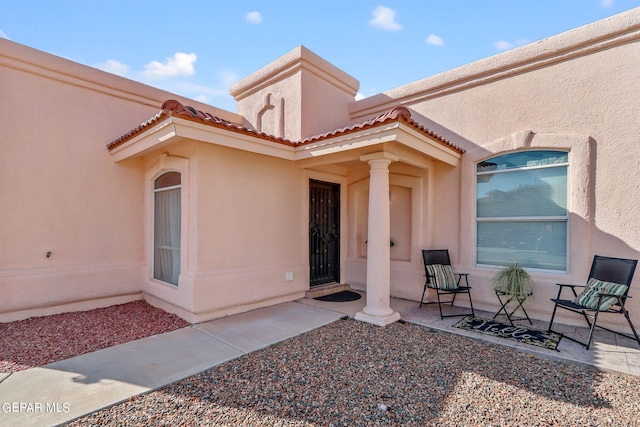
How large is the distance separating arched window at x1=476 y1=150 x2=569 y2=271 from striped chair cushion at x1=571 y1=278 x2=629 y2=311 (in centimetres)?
76

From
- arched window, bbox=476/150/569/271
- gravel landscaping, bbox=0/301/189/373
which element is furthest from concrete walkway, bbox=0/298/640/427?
arched window, bbox=476/150/569/271

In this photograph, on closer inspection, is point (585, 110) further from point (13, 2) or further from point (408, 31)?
point (13, 2)

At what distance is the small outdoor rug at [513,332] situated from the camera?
4953 millimetres

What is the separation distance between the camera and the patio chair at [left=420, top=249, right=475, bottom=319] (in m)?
6.25

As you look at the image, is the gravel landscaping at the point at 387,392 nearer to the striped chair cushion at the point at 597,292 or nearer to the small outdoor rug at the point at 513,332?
the small outdoor rug at the point at 513,332

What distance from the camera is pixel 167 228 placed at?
6684mm

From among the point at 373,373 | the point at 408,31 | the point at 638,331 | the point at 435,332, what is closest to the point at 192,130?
the point at 373,373

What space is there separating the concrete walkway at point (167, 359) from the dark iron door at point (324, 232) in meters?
1.71

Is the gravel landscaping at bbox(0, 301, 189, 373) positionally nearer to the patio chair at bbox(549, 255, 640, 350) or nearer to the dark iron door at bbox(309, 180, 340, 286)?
the dark iron door at bbox(309, 180, 340, 286)

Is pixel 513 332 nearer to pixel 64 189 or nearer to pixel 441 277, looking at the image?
pixel 441 277

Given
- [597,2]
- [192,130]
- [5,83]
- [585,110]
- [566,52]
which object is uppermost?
[597,2]

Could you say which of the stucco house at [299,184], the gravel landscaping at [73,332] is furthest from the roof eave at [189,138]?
the gravel landscaping at [73,332]

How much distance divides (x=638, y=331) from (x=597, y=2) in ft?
18.3

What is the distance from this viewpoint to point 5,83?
5.78 meters
